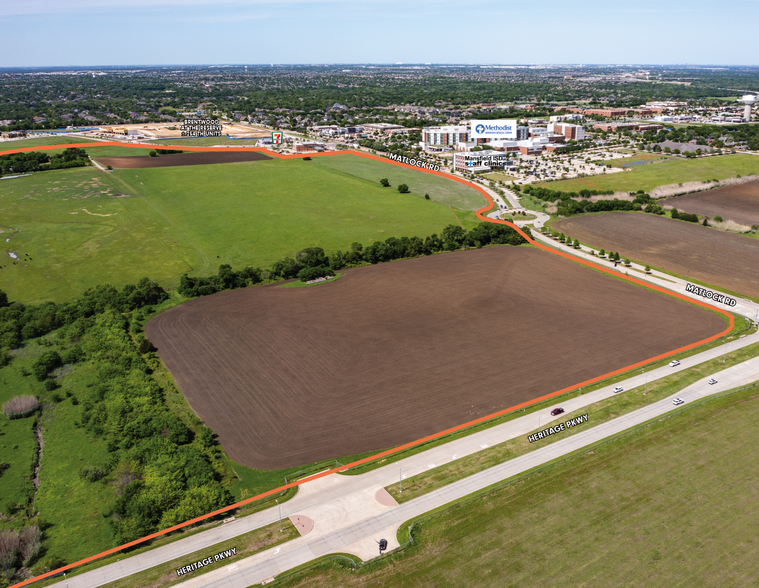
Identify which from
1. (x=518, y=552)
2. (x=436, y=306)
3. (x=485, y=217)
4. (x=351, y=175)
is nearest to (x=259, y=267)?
(x=436, y=306)

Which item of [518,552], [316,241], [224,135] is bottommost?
[518,552]

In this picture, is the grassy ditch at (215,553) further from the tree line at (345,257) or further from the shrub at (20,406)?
the tree line at (345,257)

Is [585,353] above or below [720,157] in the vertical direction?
below

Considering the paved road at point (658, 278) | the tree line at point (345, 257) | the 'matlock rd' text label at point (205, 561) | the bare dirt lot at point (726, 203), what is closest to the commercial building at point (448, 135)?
the bare dirt lot at point (726, 203)

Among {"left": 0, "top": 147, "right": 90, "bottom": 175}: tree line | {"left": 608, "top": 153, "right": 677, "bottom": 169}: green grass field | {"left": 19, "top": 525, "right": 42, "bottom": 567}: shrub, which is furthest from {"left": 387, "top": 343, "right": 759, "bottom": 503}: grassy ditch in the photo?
{"left": 0, "top": 147, "right": 90, "bottom": 175}: tree line

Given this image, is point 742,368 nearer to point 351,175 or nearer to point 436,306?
point 436,306
